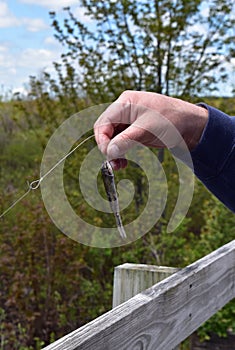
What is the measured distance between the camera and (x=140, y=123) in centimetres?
107

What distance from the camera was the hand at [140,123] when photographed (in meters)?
1.05

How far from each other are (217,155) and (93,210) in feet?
12.3

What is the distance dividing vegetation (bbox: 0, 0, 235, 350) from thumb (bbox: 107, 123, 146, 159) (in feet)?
10.5

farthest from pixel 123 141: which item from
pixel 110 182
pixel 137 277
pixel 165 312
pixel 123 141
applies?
pixel 137 277

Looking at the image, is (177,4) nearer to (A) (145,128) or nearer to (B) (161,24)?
(B) (161,24)

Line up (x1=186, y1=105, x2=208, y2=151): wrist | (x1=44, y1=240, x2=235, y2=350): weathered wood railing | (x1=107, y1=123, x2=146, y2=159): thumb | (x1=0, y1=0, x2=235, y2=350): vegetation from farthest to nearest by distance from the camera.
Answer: (x1=0, y1=0, x2=235, y2=350): vegetation → (x1=44, y1=240, x2=235, y2=350): weathered wood railing → (x1=186, y1=105, x2=208, y2=151): wrist → (x1=107, y1=123, x2=146, y2=159): thumb

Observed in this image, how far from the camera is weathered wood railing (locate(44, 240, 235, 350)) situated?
4.21 ft

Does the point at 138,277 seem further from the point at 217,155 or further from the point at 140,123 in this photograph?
the point at 140,123

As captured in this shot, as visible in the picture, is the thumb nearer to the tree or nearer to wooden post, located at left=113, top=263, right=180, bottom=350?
wooden post, located at left=113, top=263, right=180, bottom=350

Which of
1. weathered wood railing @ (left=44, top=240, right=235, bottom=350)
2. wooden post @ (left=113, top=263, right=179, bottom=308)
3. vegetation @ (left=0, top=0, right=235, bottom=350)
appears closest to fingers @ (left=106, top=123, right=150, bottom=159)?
weathered wood railing @ (left=44, top=240, right=235, bottom=350)

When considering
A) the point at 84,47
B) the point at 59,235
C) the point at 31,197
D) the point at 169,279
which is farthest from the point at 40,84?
the point at 169,279

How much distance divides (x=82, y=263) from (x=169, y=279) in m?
2.79

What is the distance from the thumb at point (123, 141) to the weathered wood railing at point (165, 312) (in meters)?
0.42

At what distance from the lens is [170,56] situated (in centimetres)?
523
